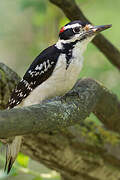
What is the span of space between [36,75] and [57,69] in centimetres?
19

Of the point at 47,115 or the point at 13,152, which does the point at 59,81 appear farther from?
the point at 47,115

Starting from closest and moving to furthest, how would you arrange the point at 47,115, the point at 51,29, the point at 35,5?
the point at 47,115 → the point at 35,5 → the point at 51,29

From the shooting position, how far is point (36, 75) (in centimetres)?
290

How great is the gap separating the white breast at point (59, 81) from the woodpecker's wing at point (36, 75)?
0.13 feet

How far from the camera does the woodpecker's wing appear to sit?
284 cm

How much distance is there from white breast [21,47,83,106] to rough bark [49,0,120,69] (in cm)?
47

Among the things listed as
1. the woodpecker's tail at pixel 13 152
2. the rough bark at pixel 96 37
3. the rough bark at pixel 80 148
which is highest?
the rough bark at pixel 96 37

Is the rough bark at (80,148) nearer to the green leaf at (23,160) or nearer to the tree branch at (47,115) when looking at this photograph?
the green leaf at (23,160)

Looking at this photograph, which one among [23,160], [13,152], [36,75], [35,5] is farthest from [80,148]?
[35,5]

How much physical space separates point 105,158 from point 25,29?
324cm

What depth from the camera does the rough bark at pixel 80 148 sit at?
10.4ft

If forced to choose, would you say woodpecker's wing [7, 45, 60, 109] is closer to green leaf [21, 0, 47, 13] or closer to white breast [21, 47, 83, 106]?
white breast [21, 47, 83, 106]

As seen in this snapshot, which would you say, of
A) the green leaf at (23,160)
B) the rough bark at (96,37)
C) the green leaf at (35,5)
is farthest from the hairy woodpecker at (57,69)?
the green leaf at (35,5)

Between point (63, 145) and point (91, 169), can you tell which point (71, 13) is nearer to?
point (63, 145)
